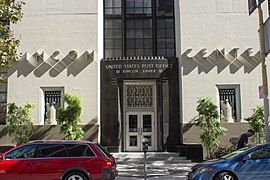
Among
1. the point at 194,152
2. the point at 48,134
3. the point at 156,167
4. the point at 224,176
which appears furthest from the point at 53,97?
the point at 224,176

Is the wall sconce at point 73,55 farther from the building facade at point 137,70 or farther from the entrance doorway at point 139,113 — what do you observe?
the entrance doorway at point 139,113

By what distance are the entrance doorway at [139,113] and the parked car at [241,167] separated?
36.5ft

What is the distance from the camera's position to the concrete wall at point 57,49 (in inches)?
864

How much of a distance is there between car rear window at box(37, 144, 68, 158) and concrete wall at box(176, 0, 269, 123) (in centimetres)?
1069

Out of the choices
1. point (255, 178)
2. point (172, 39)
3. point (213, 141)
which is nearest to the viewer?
point (255, 178)

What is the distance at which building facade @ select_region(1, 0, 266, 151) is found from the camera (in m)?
21.9

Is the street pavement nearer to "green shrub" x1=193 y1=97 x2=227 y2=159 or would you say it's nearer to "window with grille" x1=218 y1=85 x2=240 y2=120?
"green shrub" x1=193 y1=97 x2=227 y2=159

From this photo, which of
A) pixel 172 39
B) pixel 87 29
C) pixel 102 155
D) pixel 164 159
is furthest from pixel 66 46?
pixel 102 155

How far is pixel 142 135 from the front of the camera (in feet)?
75.2

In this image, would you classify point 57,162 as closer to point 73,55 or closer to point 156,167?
point 156,167

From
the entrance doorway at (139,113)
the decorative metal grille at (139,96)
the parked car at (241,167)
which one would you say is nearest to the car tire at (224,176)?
the parked car at (241,167)

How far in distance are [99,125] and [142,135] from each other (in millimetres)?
2641

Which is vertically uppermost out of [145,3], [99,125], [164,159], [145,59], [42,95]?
[145,3]

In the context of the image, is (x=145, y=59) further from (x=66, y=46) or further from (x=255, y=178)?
(x=255, y=178)
